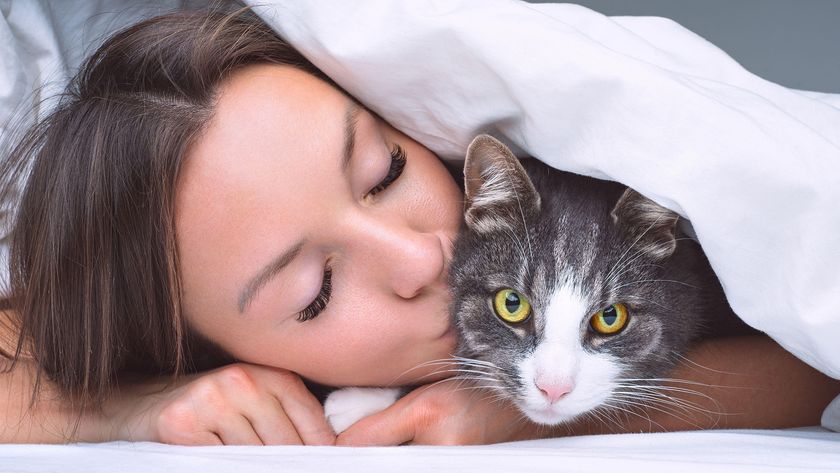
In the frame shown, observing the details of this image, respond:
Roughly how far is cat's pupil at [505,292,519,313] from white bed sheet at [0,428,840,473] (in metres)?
0.22

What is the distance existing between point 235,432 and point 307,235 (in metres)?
0.33

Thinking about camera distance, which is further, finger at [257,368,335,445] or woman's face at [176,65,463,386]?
finger at [257,368,335,445]

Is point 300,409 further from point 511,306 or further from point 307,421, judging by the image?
point 511,306

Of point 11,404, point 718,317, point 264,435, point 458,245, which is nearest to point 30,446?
point 11,404

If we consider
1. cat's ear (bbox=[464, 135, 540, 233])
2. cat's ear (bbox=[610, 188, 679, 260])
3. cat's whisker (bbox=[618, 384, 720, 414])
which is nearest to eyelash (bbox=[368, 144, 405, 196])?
cat's ear (bbox=[464, 135, 540, 233])

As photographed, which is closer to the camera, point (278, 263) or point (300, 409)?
point (278, 263)

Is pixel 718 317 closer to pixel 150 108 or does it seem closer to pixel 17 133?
pixel 150 108

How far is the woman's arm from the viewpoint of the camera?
122 centimetres

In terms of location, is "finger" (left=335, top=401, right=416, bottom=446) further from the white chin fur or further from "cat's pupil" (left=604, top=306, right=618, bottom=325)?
"cat's pupil" (left=604, top=306, right=618, bottom=325)

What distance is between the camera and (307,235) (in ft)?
3.79

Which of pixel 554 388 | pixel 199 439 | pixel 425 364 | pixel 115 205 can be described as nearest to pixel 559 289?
pixel 554 388

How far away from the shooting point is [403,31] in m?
1.16

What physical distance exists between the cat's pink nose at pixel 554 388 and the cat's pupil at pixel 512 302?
16 centimetres

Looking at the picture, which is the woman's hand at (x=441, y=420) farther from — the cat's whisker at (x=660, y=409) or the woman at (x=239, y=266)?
the cat's whisker at (x=660, y=409)
